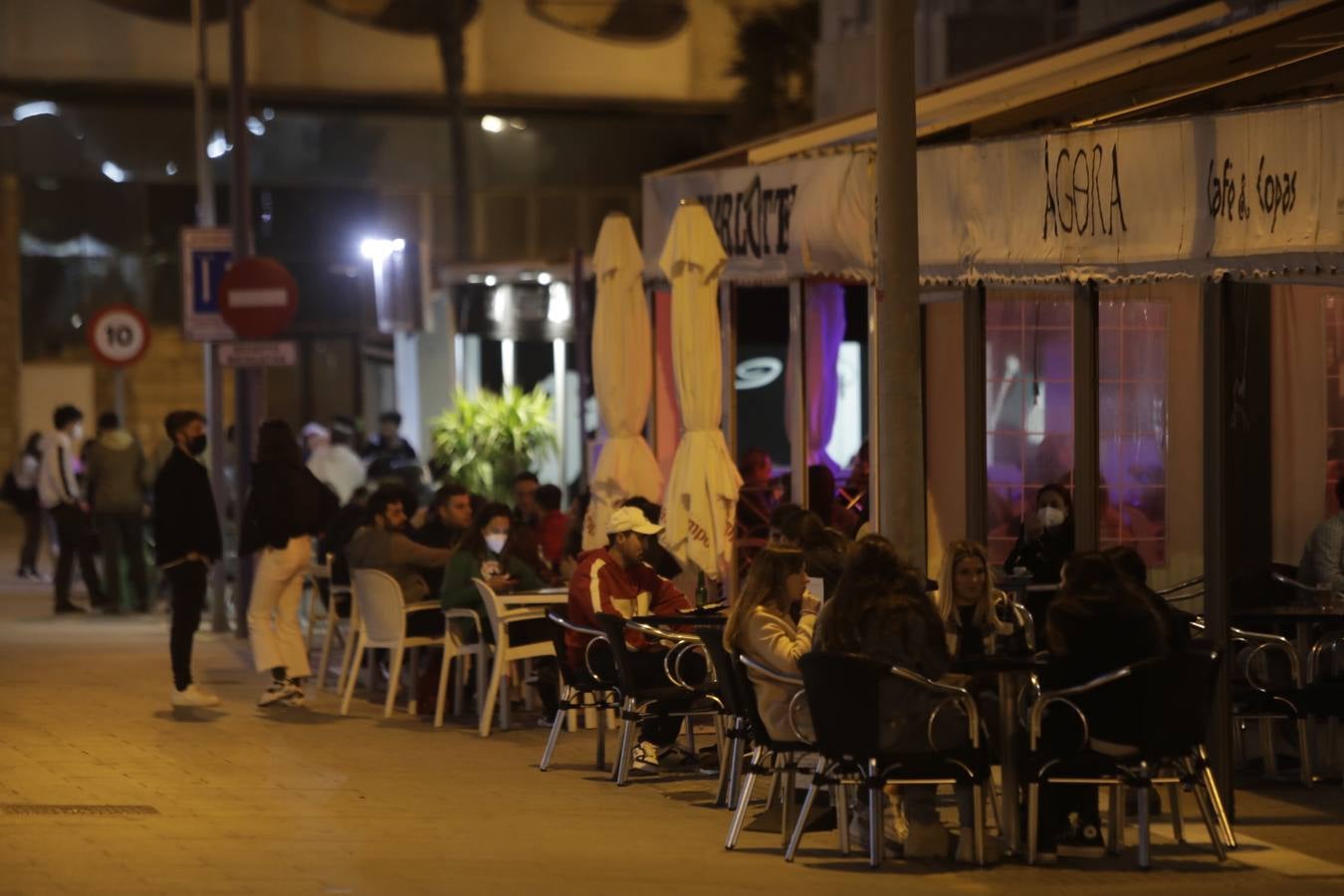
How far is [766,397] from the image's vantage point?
1088 inches

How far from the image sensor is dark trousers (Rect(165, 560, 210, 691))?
14.6 meters

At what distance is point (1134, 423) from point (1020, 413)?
122cm

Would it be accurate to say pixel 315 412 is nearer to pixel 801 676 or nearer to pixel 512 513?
pixel 512 513

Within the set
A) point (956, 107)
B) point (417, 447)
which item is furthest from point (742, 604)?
point (417, 447)

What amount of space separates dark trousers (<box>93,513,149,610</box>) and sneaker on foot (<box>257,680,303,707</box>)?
7.40 meters

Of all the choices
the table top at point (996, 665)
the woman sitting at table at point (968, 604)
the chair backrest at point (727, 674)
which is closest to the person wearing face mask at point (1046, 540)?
the woman sitting at table at point (968, 604)

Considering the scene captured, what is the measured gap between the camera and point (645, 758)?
1233 cm

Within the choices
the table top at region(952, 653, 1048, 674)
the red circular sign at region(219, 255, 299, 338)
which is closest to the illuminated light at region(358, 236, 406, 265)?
the red circular sign at region(219, 255, 299, 338)

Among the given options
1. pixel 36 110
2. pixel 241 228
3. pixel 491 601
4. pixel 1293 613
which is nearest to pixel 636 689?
pixel 491 601

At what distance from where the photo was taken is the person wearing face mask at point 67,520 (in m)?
22.1

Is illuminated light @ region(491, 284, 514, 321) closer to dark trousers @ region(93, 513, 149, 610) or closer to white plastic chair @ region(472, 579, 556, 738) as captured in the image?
dark trousers @ region(93, 513, 149, 610)

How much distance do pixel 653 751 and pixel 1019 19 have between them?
16702mm

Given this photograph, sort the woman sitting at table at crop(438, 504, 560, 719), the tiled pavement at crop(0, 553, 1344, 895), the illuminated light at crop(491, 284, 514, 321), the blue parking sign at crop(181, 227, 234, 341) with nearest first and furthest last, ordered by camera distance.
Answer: the tiled pavement at crop(0, 553, 1344, 895)
the woman sitting at table at crop(438, 504, 560, 719)
the blue parking sign at crop(181, 227, 234, 341)
the illuminated light at crop(491, 284, 514, 321)

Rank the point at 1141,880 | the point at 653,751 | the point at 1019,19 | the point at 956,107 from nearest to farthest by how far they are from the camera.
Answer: the point at 1141,880
the point at 653,751
the point at 956,107
the point at 1019,19
